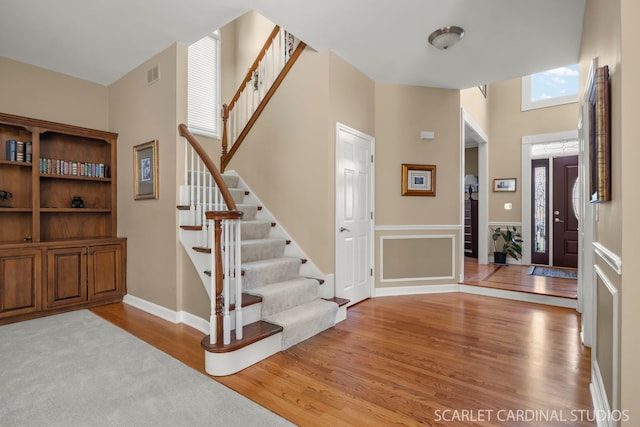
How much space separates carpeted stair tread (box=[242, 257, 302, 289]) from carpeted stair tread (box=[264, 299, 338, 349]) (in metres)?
0.36

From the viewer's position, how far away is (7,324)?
3.30m

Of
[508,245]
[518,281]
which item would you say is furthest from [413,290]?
[508,245]

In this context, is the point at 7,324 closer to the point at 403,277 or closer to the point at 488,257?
the point at 403,277

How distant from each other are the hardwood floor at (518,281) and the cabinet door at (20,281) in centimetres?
528

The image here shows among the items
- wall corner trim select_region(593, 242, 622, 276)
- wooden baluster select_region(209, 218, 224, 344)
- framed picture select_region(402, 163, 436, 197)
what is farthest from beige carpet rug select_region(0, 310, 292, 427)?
framed picture select_region(402, 163, 436, 197)

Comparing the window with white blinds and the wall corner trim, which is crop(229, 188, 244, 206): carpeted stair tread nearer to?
the window with white blinds

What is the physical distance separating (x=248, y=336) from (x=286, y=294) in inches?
25.6

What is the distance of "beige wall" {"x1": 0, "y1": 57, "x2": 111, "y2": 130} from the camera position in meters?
3.67

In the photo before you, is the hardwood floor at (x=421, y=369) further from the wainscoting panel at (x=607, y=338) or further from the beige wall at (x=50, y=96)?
the beige wall at (x=50, y=96)

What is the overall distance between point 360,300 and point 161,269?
239 cm

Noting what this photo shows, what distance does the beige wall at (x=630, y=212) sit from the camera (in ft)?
4.31

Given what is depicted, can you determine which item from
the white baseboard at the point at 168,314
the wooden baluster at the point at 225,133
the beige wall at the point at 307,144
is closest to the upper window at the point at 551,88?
the beige wall at the point at 307,144

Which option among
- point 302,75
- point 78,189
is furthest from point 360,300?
point 78,189

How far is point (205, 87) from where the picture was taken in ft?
17.4
